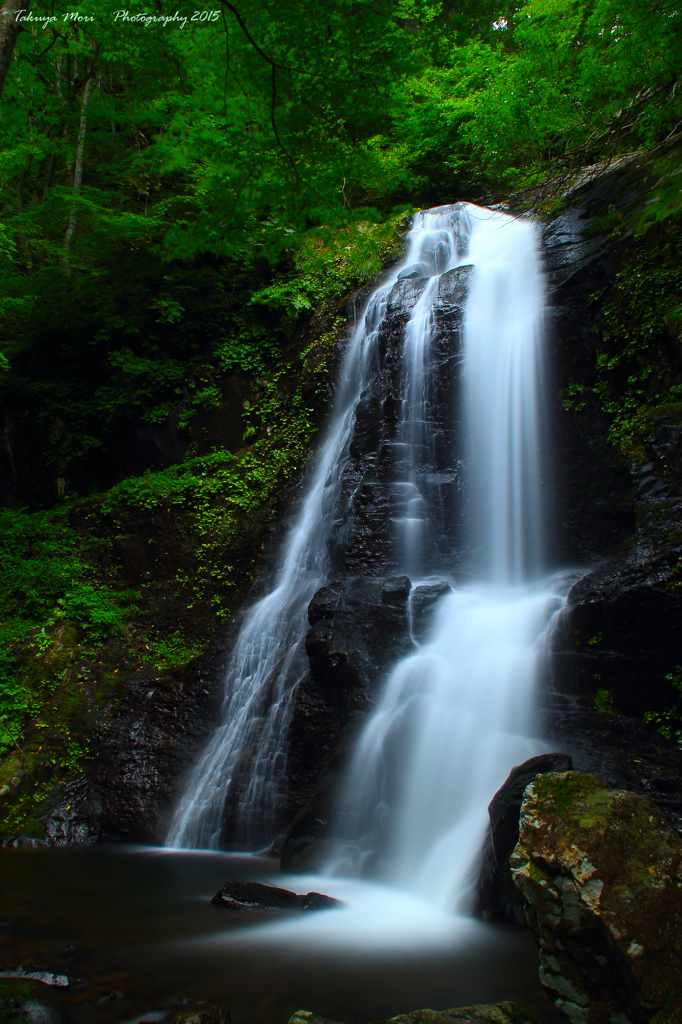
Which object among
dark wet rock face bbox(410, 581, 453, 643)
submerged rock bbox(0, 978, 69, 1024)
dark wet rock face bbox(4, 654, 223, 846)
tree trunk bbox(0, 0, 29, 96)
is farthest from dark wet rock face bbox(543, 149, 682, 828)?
tree trunk bbox(0, 0, 29, 96)

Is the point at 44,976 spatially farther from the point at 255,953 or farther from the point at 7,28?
the point at 7,28

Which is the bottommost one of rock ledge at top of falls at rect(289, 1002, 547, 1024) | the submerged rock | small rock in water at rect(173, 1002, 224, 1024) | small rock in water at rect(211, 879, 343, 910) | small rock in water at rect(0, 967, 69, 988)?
small rock in water at rect(211, 879, 343, 910)

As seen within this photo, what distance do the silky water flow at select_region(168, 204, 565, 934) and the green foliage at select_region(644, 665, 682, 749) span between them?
100 cm

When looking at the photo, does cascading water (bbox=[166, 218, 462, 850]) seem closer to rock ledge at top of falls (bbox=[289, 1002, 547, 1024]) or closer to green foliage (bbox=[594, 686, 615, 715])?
green foliage (bbox=[594, 686, 615, 715])

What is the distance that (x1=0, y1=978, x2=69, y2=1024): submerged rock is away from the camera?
8.54ft

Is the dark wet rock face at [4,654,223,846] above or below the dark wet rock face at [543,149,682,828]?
below

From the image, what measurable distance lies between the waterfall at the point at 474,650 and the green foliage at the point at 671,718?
37.8 inches

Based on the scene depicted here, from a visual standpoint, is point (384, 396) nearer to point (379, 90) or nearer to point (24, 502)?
point (379, 90)

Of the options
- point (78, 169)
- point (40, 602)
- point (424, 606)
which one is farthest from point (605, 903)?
point (78, 169)

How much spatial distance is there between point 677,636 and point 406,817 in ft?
9.21

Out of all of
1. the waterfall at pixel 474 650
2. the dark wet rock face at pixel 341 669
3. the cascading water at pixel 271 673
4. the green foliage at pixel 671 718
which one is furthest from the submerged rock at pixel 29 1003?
the green foliage at pixel 671 718

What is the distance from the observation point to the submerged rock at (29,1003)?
2604 millimetres

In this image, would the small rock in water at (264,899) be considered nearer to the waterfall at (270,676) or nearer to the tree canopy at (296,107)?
the waterfall at (270,676)

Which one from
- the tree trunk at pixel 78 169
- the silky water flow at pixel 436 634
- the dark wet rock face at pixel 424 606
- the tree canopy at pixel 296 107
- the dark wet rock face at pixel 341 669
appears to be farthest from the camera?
the tree trunk at pixel 78 169
